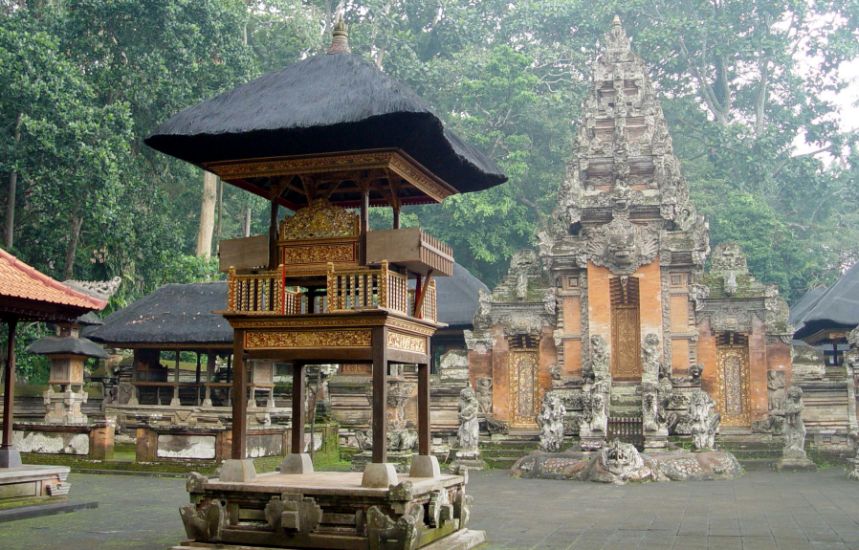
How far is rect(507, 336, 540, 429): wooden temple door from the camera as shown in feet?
74.6

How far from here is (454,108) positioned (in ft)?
Answer: 147

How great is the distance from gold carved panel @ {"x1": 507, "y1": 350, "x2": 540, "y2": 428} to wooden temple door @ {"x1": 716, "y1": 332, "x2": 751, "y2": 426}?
14.7ft

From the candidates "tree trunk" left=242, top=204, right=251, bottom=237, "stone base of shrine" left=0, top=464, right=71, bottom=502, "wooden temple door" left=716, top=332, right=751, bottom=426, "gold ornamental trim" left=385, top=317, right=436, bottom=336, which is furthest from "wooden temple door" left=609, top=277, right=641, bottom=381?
"tree trunk" left=242, top=204, right=251, bottom=237

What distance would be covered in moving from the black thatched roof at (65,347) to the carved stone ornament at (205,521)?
1452 cm

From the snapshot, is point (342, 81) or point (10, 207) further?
point (10, 207)

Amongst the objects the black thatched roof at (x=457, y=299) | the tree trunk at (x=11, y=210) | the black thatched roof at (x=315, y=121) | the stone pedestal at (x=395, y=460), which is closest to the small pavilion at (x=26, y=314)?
the black thatched roof at (x=315, y=121)

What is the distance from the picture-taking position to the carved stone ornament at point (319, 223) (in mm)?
10148

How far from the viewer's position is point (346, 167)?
982 cm

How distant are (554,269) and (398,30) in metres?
27.3

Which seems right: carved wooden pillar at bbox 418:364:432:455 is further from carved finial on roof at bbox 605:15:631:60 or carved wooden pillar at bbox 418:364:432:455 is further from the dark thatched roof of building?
the dark thatched roof of building

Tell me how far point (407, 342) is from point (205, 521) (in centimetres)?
287

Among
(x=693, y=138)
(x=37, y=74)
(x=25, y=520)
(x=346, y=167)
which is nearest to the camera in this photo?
(x=346, y=167)

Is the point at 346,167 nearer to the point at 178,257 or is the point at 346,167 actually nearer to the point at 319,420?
the point at 319,420

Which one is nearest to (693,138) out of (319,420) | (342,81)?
(319,420)
